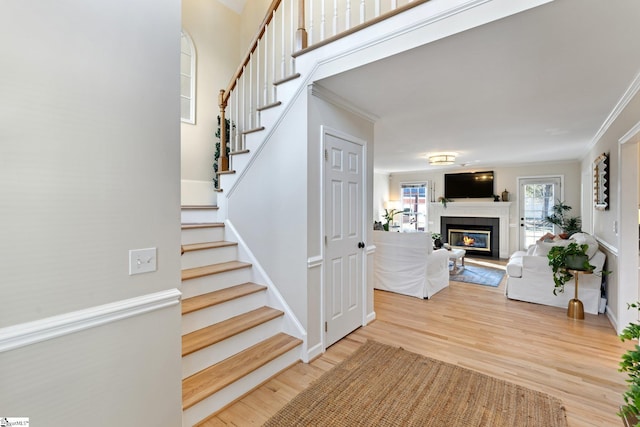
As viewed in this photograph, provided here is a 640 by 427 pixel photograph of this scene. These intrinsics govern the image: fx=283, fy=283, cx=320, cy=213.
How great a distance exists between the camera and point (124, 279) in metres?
1.36

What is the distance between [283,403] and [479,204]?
7357 millimetres

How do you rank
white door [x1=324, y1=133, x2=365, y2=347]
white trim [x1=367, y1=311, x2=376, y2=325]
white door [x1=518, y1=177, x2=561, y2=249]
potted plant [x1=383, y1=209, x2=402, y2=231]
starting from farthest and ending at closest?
white door [x1=518, y1=177, x2=561, y2=249]
potted plant [x1=383, y1=209, x2=402, y2=231]
white trim [x1=367, y1=311, x2=376, y2=325]
white door [x1=324, y1=133, x2=365, y2=347]

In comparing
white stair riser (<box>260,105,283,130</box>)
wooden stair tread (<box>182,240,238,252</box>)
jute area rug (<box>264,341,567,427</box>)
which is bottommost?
jute area rug (<box>264,341,567,427</box>)

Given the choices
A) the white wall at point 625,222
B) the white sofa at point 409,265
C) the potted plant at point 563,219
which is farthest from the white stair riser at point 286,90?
the potted plant at point 563,219

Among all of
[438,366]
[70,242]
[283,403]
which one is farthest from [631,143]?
[70,242]

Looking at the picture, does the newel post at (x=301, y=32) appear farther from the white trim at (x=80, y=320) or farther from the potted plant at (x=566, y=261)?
the potted plant at (x=566, y=261)

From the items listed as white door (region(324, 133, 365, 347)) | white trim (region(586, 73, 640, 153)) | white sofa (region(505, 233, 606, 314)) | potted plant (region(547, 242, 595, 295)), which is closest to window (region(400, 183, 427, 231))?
white sofa (region(505, 233, 606, 314))

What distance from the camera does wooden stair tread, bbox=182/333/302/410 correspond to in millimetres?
1808

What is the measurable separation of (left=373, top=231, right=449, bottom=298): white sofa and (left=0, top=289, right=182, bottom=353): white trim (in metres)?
3.52

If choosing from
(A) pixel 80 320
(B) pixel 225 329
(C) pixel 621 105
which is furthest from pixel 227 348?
(C) pixel 621 105

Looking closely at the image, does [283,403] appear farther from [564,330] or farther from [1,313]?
[564,330]

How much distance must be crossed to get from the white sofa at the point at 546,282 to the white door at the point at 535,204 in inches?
131

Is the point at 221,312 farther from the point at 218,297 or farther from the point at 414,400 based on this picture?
the point at 414,400

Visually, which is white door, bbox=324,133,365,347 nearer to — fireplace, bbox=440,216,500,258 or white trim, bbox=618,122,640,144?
white trim, bbox=618,122,640,144
